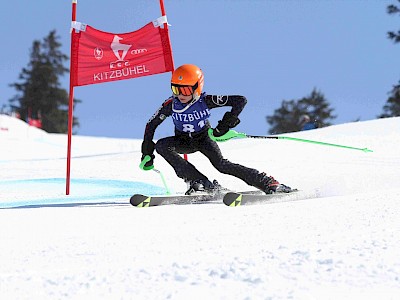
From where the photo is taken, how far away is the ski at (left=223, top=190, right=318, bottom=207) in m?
4.16

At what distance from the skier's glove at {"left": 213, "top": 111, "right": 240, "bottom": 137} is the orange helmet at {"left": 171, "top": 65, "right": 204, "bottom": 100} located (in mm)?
343

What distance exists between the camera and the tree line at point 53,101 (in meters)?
34.5

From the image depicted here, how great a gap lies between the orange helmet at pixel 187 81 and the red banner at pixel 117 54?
174 cm

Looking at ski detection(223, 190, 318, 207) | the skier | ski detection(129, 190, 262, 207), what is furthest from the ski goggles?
ski detection(223, 190, 318, 207)

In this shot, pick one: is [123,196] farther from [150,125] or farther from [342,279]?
[342,279]

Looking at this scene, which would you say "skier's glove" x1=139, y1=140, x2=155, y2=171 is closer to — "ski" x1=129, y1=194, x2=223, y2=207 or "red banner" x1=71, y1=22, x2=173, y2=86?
"ski" x1=129, y1=194, x2=223, y2=207

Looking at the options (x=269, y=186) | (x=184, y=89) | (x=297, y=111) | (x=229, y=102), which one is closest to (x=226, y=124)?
(x=229, y=102)

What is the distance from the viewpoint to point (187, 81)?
4719 millimetres

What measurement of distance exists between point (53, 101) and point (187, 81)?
3176 centimetres

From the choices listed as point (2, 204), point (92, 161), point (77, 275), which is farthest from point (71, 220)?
point (92, 161)

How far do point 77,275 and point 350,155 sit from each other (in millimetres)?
6617

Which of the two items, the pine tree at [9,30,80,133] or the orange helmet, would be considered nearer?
the orange helmet

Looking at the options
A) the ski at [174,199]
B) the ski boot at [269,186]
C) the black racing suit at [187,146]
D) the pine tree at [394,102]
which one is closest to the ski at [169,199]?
the ski at [174,199]

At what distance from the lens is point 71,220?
3607 millimetres
